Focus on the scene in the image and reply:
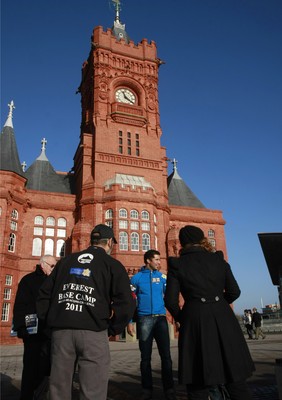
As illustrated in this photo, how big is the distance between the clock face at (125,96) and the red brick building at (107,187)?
0.10 metres

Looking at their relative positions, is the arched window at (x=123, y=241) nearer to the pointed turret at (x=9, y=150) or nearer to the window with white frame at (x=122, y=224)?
the window with white frame at (x=122, y=224)

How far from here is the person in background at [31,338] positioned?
455 centimetres

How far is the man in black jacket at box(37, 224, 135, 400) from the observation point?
3047mm

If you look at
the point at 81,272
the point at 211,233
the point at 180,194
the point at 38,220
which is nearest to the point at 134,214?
the point at 38,220

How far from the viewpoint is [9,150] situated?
28641 millimetres

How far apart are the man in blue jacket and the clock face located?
2955 centimetres

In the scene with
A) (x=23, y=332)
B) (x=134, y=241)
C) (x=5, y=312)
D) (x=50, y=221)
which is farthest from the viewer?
(x=50, y=221)

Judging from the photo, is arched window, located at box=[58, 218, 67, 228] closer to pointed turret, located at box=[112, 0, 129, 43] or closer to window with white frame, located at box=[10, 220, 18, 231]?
window with white frame, located at box=[10, 220, 18, 231]

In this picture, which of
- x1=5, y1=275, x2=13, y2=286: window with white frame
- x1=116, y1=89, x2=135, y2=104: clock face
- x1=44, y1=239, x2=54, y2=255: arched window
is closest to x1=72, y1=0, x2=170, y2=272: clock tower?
x1=116, y1=89, x2=135, y2=104: clock face

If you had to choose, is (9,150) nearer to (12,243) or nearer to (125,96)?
(12,243)

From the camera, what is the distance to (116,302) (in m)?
3.34

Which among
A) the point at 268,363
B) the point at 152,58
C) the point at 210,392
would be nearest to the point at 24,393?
the point at 210,392

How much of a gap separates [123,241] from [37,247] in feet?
24.0

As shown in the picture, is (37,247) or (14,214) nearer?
(14,214)
